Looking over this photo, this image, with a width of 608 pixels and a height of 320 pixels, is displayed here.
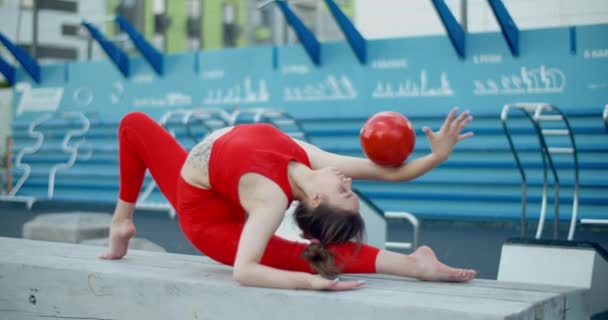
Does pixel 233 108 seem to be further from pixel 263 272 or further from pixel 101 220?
pixel 263 272

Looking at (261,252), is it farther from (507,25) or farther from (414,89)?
(414,89)

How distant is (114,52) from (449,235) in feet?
14.9

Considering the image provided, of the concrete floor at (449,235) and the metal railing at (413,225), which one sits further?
the concrete floor at (449,235)

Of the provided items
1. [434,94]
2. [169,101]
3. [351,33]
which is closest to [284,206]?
[434,94]

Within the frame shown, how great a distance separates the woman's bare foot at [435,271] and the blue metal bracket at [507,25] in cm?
451

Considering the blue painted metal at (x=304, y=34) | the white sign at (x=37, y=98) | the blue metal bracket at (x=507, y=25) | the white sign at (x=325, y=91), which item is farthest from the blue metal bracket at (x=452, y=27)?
the white sign at (x=37, y=98)

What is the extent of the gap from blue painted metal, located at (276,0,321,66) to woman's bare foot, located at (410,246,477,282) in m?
5.26

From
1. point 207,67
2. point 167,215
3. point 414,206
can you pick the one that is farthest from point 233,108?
point 414,206

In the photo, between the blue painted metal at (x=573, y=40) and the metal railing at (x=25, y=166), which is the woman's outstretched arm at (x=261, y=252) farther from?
the metal railing at (x=25, y=166)

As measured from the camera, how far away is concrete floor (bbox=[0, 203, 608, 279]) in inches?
202

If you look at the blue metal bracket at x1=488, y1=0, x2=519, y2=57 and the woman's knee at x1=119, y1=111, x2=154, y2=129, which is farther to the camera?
the blue metal bracket at x1=488, y1=0, x2=519, y2=57

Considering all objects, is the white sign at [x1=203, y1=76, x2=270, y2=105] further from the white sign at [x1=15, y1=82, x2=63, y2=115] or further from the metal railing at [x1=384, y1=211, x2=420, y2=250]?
the metal railing at [x1=384, y1=211, x2=420, y2=250]

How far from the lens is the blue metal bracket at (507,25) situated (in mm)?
6461

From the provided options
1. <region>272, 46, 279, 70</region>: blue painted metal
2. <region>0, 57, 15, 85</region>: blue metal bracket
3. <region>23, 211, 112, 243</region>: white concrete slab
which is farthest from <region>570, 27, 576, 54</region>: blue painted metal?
<region>0, 57, 15, 85</region>: blue metal bracket
